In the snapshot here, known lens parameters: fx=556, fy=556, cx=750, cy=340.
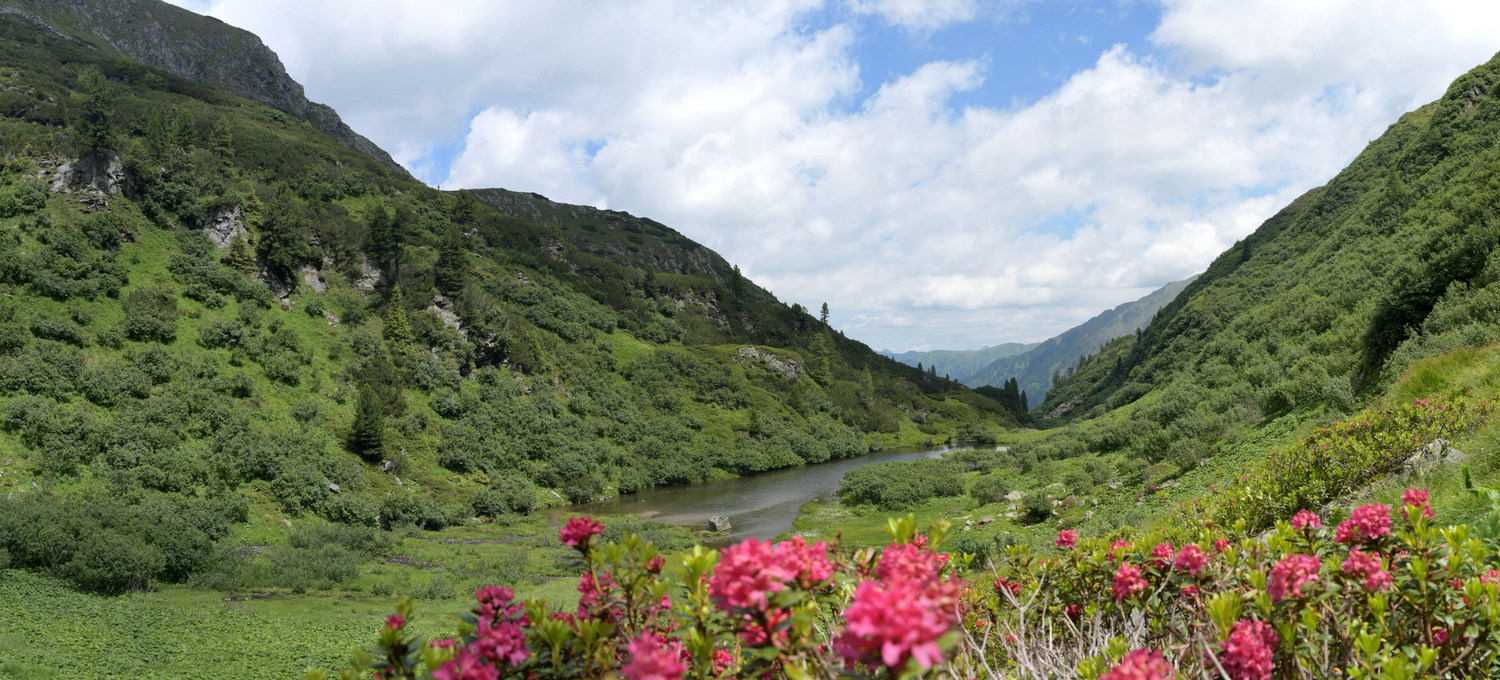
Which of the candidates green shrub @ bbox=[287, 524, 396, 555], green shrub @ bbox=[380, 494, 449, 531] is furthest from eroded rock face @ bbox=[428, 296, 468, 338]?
green shrub @ bbox=[287, 524, 396, 555]

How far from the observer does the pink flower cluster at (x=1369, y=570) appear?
2545 mm

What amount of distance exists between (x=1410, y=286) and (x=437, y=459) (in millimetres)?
53213

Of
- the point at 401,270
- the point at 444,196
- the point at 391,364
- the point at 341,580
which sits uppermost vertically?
the point at 444,196

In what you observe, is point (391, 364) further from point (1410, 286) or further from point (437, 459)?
point (1410, 286)

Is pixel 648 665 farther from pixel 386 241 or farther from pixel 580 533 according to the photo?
pixel 386 241

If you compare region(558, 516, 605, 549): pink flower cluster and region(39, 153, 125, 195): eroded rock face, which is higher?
region(39, 153, 125, 195): eroded rock face

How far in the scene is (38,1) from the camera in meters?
107

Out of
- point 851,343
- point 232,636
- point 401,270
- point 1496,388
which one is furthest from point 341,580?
point 851,343

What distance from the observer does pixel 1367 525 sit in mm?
2980

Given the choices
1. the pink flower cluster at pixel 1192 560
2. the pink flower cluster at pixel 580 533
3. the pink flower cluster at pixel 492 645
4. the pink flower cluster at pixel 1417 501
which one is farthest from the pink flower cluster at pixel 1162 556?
the pink flower cluster at pixel 492 645

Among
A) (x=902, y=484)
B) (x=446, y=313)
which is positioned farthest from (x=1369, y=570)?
(x=446, y=313)

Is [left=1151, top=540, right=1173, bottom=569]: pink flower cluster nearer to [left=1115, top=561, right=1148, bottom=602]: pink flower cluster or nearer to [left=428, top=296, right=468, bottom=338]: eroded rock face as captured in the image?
[left=1115, top=561, right=1148, bottom=602]: pink flower cluster

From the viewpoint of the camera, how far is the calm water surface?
138 feet

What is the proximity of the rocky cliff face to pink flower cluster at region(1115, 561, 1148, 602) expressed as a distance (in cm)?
16403
